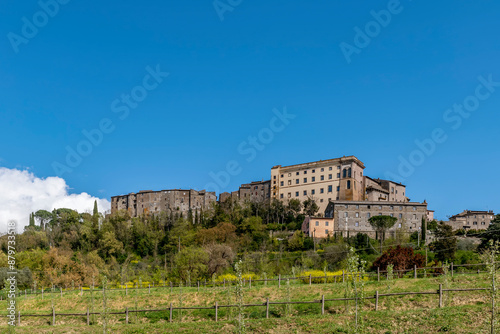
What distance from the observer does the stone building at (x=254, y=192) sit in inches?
4732

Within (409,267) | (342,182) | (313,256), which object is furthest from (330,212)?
(409,267)

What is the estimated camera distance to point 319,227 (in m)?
91.2

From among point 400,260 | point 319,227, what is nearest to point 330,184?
point 319,227

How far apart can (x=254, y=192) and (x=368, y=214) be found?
127 ft

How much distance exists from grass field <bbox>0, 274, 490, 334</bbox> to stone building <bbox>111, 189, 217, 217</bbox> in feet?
308

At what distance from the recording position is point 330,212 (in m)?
98.2

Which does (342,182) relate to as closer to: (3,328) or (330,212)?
(330,212)

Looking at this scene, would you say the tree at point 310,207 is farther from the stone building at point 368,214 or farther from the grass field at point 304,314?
the grass field at point 304,314

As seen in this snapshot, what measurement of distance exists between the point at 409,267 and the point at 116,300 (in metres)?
26.3

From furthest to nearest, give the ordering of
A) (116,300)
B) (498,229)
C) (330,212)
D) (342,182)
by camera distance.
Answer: (342,182) < (330,212) < (498,229) < (116,300)

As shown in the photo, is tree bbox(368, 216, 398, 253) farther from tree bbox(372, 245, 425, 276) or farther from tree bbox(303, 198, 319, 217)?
tree bbox(372, 245, 425, 276)

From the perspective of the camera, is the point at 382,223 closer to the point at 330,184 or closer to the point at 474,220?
the point at 330,184

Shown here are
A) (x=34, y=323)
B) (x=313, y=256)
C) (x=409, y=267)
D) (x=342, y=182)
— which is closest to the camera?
(x=34, y=323)

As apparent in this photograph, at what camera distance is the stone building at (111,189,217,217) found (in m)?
132
